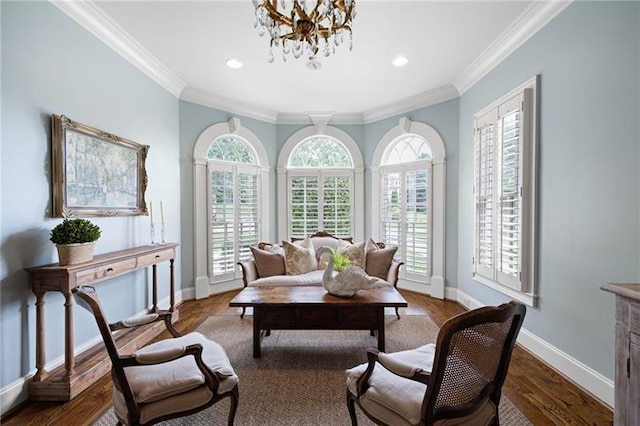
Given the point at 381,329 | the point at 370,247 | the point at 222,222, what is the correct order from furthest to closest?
1. the point at 222,222
2. the point at 370,247
3. the point at 381,329

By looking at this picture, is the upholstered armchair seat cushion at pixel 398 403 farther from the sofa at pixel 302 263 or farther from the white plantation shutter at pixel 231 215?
the white plantation shutter at pixel 231 215

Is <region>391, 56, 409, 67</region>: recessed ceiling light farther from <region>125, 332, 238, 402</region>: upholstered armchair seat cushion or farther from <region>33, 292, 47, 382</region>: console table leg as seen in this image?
<region>33, 292, 47, 382</region>: console table leg

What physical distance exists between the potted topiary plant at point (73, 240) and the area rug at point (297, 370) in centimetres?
109

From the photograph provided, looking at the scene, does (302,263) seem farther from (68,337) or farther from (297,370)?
(68,337)

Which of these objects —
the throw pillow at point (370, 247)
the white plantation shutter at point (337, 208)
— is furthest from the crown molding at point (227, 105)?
the throw pillow at point (370, 247)

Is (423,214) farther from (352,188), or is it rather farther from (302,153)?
(302,153)

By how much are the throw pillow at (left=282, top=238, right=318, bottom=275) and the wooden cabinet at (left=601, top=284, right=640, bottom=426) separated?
3021mm

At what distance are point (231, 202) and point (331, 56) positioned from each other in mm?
2699

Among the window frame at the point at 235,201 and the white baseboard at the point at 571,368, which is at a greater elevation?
the window frame at the point at 235,201

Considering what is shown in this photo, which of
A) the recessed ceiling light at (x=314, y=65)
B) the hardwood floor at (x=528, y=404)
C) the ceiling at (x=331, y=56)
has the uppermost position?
the ceiling at (x=331, y=56)

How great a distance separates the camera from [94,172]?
2.72 m

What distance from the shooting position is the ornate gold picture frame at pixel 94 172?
2336 millimetres

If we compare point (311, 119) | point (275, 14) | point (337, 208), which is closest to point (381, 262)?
point (337, 208)

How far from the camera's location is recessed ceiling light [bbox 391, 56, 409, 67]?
3457 millimetres
